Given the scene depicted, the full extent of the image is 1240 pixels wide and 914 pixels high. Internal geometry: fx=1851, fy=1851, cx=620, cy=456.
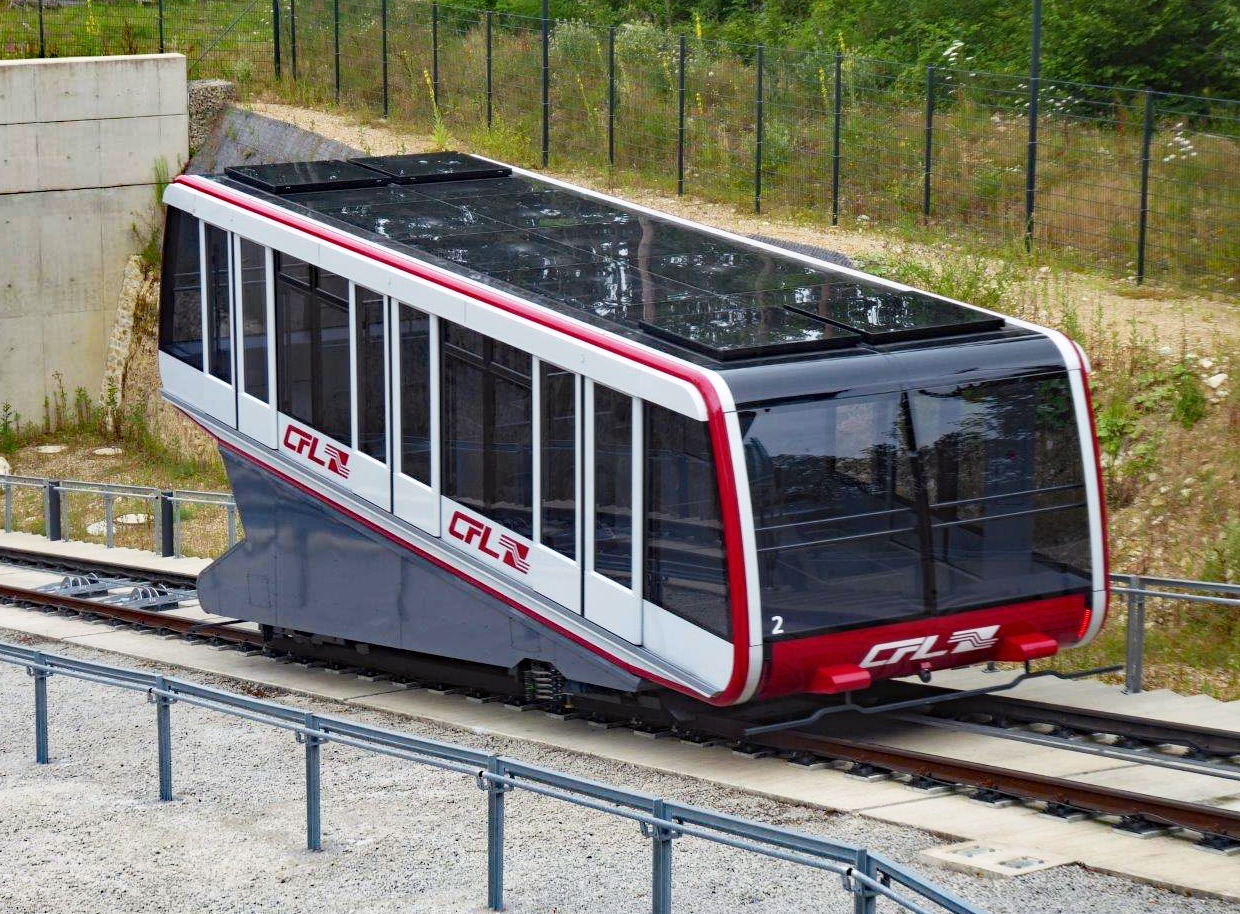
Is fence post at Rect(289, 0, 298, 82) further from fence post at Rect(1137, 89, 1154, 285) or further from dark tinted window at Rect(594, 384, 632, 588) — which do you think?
dark tinted window at Rect(594, 384, 632, 588)

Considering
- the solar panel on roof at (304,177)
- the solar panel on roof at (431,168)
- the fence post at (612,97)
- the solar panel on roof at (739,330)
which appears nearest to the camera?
the solar panel on roof at (739,330)

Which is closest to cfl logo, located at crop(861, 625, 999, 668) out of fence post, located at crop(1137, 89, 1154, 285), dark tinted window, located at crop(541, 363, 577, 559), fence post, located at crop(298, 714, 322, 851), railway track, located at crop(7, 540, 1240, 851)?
railway track, located at crop(7, 540, 1240, 851)

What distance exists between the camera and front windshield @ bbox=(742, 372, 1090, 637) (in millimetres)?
10281

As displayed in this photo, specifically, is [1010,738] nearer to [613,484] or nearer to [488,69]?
[613,484]

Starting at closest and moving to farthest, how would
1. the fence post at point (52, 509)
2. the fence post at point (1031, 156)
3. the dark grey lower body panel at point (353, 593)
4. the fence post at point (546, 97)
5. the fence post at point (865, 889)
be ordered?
the fence post at point (865, 889)
the dark grey lower body panel at point (353, 593)
the fence post at point (1031, 156)
the fence post at point (52, 509)
the fence post at point (546, 97)

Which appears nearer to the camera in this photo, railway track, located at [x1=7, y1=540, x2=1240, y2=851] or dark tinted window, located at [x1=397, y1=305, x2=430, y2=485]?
railway track, located at [x1=7, y1=540, x2=1240, y2=851]

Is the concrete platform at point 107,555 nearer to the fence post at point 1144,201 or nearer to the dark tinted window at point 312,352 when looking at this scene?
the dark tinted window at point 312,352

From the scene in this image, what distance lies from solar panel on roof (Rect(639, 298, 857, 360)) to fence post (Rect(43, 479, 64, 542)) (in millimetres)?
12765

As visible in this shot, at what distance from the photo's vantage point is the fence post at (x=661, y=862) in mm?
7340

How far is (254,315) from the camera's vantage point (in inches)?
550

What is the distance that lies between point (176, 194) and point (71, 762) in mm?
5144

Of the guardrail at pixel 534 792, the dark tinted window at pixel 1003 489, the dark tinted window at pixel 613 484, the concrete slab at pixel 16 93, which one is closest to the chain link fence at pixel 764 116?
the concrete slab at pixel 16 93

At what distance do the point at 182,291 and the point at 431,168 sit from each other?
2.30 m

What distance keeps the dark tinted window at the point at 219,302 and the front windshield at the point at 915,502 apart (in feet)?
18.5
